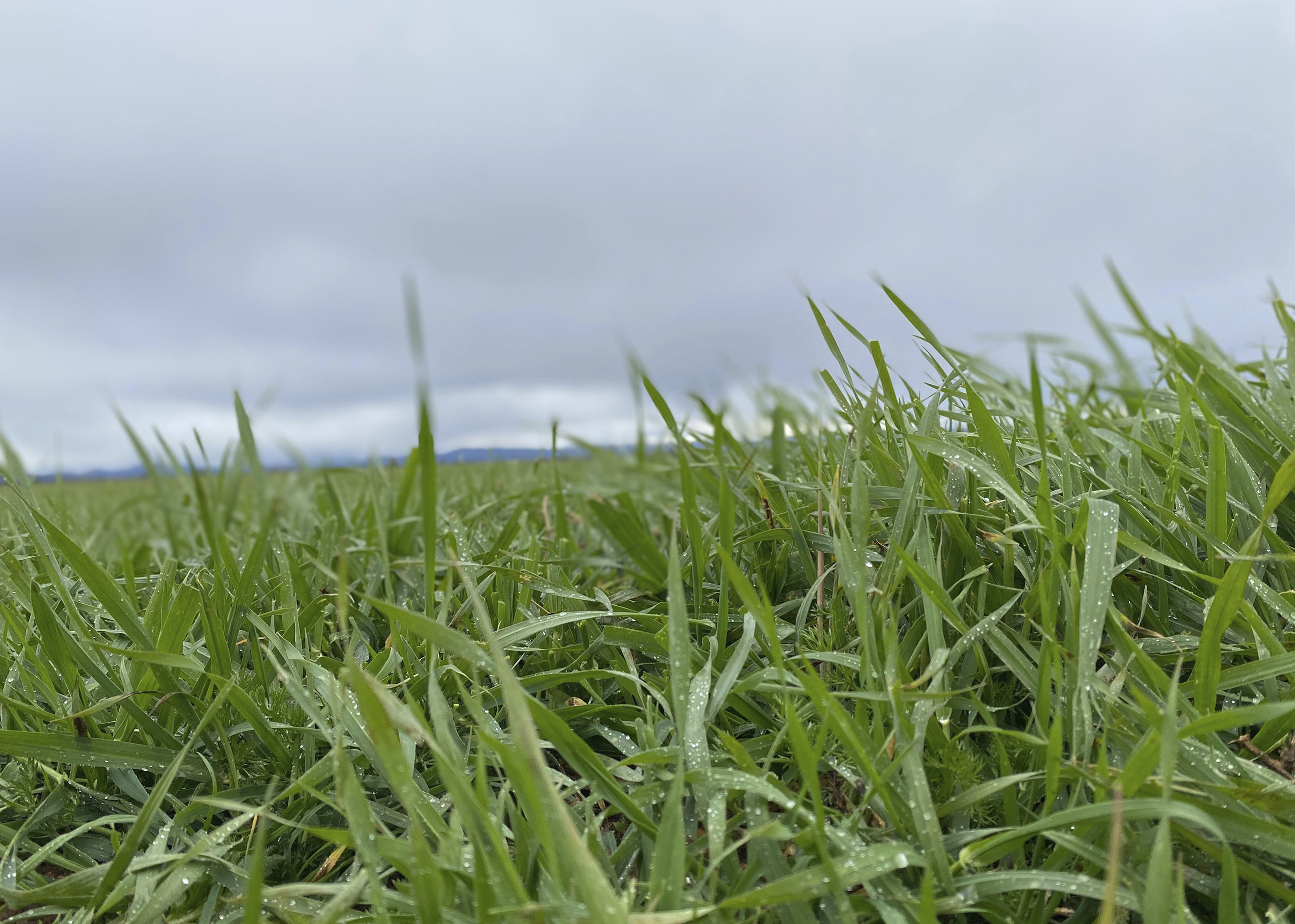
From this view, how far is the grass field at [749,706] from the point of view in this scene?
72 cm

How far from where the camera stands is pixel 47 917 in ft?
2.95

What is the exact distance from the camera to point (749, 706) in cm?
96

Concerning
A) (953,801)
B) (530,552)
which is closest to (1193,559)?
(953,801)

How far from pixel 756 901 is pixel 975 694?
0.38 meters

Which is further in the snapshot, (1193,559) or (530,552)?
(530,552)

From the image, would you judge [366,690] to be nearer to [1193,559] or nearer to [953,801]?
[953,801]

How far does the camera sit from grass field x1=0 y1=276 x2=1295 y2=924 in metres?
0.72

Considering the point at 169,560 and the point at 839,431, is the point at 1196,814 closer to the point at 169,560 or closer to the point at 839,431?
the point at 839,431

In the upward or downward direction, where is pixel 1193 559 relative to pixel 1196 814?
upward

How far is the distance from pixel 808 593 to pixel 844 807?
31cm

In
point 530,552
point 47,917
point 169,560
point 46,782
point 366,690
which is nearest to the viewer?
point 366,690

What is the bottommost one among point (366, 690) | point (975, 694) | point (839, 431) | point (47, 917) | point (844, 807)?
point (47, 917)

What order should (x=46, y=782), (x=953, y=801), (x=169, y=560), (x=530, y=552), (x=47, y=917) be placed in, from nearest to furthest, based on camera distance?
(x=953, y=801)
(x=47, y=917)
(x=46, y=782)
(x=169, y=560)
(x=530, y=552)

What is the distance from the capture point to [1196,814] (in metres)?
0.67
